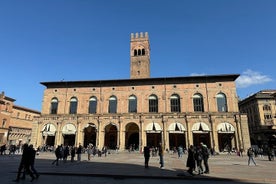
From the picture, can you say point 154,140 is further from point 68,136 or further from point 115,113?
point 68,136

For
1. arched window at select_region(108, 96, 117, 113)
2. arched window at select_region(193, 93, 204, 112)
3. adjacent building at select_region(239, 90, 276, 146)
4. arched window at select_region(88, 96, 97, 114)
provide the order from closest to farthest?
arched window at select_region(193, 93, 204, 112), arched window at select_region(108, 96, 117, 113), arched window at select_region(88, 96, 97, 114), adjacent building at select_region(239, 90, 276, 146)

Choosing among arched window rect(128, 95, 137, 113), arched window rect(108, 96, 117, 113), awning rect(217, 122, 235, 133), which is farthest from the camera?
arched window rect(108, 96, 117, 113)

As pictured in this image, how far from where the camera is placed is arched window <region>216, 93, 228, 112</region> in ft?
112

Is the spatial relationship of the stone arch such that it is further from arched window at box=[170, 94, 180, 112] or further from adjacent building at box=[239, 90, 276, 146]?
adjacent building at box=[239, 90, 276, 146]

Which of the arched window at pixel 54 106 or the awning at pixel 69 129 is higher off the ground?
the arched window at pixel 54 106

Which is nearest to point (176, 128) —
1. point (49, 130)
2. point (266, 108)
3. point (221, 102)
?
point (221, 102)

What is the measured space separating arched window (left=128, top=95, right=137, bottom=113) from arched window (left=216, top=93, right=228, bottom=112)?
45.9 feet

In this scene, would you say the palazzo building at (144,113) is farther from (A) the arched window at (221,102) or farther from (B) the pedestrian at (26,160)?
(B) the pedestrian at (26,160)

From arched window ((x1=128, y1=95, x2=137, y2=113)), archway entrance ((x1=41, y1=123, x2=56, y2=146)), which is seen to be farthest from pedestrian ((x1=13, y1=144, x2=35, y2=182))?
archway entrance ((x1=41, y1=123, x2=56, y2=146))

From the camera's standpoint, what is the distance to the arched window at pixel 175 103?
35312 millimetres

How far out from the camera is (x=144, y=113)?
35250 mm

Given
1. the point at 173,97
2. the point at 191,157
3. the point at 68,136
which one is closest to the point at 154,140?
the point at 173,97

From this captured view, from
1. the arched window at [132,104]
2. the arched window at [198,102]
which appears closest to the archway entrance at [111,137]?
the arched window at [132,104]

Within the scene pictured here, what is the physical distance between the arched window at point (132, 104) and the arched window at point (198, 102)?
1020 cm
